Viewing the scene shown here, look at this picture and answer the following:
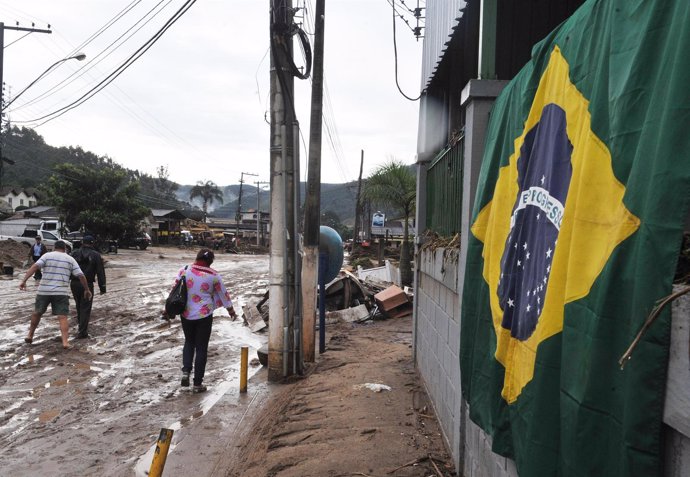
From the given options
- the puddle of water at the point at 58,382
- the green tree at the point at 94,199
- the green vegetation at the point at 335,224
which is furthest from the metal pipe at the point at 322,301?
the green vegetation at the point at 335,224

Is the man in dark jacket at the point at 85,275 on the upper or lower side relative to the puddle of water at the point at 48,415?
upper

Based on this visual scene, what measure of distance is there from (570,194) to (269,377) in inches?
258

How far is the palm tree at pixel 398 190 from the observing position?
1891cm

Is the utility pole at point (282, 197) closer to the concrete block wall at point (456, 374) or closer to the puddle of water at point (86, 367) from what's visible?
the concrete block wall at point (456, 374)

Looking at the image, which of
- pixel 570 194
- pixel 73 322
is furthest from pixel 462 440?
pixel 73 322

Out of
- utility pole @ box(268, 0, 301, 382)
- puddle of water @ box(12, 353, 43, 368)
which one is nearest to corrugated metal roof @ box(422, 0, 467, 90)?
utility pole @ box(268, 0, 301, 382)

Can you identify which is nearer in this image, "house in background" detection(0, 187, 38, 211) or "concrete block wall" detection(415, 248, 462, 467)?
"concrete block wall" detection(415, 248, 462, 467)

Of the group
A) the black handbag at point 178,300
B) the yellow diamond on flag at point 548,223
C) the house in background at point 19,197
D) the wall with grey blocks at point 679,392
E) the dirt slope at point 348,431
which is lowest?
the dirt slope at point 348,431

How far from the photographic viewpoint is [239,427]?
5.98 metres

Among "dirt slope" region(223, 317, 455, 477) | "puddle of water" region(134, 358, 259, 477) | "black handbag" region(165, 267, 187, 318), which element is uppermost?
"black handbag" region(165, 267, 187, 318)

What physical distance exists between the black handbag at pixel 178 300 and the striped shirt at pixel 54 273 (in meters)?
3.23

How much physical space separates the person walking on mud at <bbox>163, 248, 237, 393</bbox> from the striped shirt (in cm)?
320

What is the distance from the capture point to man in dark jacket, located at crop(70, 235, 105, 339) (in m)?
10.1

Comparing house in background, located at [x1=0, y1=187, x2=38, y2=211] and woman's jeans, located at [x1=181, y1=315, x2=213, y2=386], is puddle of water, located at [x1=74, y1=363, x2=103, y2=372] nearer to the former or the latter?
woman's jeans, located at [x1=181, y1=315, x2=213, y2=386]
